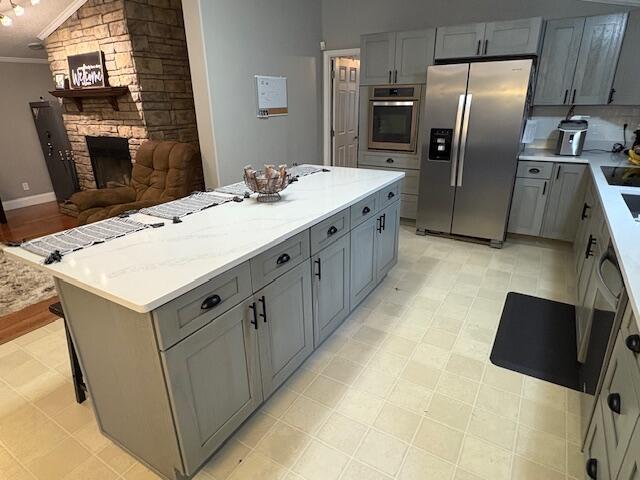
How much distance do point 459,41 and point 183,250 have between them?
11.3 feet

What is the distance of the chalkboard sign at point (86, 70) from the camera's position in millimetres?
4086

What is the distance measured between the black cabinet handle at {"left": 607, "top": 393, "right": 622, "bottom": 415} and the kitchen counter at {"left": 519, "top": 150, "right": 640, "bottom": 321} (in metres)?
0.32

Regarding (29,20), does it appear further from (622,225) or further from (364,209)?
(622,225)

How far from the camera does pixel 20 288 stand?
3139 mm

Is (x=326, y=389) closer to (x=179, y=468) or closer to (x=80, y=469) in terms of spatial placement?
(x=179, y=468)

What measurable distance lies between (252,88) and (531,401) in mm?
3569

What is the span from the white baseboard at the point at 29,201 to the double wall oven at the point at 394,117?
16.3 feet

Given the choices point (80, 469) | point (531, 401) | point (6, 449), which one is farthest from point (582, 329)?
point (6, 449)

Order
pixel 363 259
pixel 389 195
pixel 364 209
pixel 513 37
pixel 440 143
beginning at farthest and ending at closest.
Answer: pixel 440 143 → pixel 513 37 → pixel 389 195 → pixel 363 259 → pixel 364 209

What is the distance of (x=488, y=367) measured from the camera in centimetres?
218

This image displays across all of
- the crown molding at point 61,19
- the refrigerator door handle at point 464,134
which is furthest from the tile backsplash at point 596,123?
the crown molding at point 61,19

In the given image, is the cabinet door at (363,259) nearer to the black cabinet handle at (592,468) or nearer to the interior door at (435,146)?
the black cabinet handle at (592,468)

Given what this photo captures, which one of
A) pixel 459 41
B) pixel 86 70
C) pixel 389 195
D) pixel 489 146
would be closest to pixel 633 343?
pixel 389 195

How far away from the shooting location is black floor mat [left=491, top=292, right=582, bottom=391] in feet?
7.02
